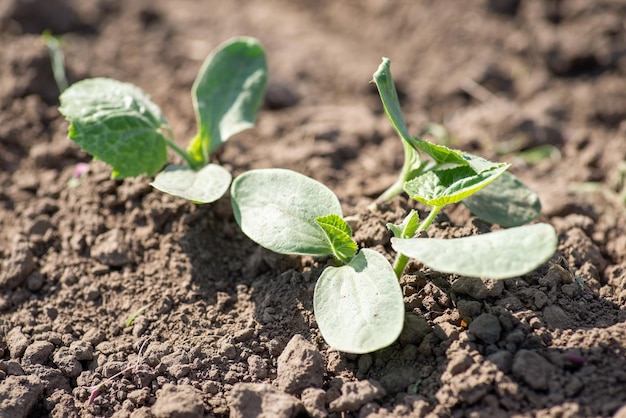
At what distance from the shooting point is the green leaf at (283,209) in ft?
7.22

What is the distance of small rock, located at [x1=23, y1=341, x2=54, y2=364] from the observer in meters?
2.17

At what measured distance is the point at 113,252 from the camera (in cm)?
252

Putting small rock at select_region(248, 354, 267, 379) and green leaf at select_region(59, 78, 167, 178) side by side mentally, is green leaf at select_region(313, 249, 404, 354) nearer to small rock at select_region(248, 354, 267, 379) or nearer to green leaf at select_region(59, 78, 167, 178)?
small rock at select_region(248, 354, 267, 379)

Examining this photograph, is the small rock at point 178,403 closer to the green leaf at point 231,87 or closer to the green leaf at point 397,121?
the green leaf at point 397,121

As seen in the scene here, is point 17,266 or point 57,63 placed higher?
point 57,63

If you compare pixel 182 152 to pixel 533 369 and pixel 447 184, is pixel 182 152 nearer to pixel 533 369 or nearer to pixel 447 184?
pixel 447 184

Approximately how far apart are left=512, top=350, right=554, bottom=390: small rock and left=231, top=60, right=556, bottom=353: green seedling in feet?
1.08

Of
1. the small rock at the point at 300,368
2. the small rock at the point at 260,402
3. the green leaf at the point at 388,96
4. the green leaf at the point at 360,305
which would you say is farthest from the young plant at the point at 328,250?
the green leaf at the point at 388,96

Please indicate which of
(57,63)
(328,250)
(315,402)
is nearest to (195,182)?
(328,250)

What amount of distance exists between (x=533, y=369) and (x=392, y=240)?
0.53 metres

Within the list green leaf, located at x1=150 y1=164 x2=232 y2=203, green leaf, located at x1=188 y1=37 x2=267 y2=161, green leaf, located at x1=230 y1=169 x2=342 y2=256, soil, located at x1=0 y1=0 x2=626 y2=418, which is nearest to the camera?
soil, located at x1=0 y1=0 x2=626 y2=418

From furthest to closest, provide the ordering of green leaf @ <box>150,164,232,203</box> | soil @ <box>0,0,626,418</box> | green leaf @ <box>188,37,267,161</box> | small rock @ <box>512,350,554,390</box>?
green leaf @ <box>188,37,267,161</box>, green leaf @ <box>150,164,232,203</box>, soil @ <box>0,0,626,418</box>, small rock @ <box>512,350,554,390</box>

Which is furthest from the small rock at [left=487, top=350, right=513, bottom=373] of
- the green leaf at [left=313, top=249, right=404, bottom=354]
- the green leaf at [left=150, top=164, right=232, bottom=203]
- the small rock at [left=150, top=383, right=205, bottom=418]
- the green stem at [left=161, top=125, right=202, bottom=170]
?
the green stem at [left=161, top=125, right=202, bottom=170]

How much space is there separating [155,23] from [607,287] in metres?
3.08
